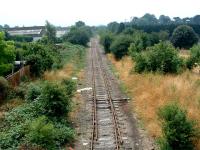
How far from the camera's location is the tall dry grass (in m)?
19.9

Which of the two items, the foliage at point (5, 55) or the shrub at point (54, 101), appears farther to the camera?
the foliage at point (5, 55)

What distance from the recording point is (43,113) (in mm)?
20609

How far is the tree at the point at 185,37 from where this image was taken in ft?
273

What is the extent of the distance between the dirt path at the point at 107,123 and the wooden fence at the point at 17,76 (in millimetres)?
4995

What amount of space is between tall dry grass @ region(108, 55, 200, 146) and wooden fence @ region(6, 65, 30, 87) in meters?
8.36

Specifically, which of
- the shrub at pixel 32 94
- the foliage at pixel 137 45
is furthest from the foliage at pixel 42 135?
the foliage at pixel 137 45

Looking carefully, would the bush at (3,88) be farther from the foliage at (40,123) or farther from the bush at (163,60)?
the bush at (163,60)

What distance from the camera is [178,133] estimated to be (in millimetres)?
15211

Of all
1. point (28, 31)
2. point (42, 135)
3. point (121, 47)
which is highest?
point (42, 135)

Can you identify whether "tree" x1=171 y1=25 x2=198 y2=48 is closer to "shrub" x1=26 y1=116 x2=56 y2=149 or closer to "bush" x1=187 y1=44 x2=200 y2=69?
"bush" x1=187 y1=44 x2=200 y2=69

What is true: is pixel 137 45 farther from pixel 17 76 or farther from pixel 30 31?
pixel 30 31

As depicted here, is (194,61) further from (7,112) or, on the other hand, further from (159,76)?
(7,112)

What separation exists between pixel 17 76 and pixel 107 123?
1088cm

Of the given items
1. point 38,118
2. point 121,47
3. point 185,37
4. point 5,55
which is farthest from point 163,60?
point 185,37
